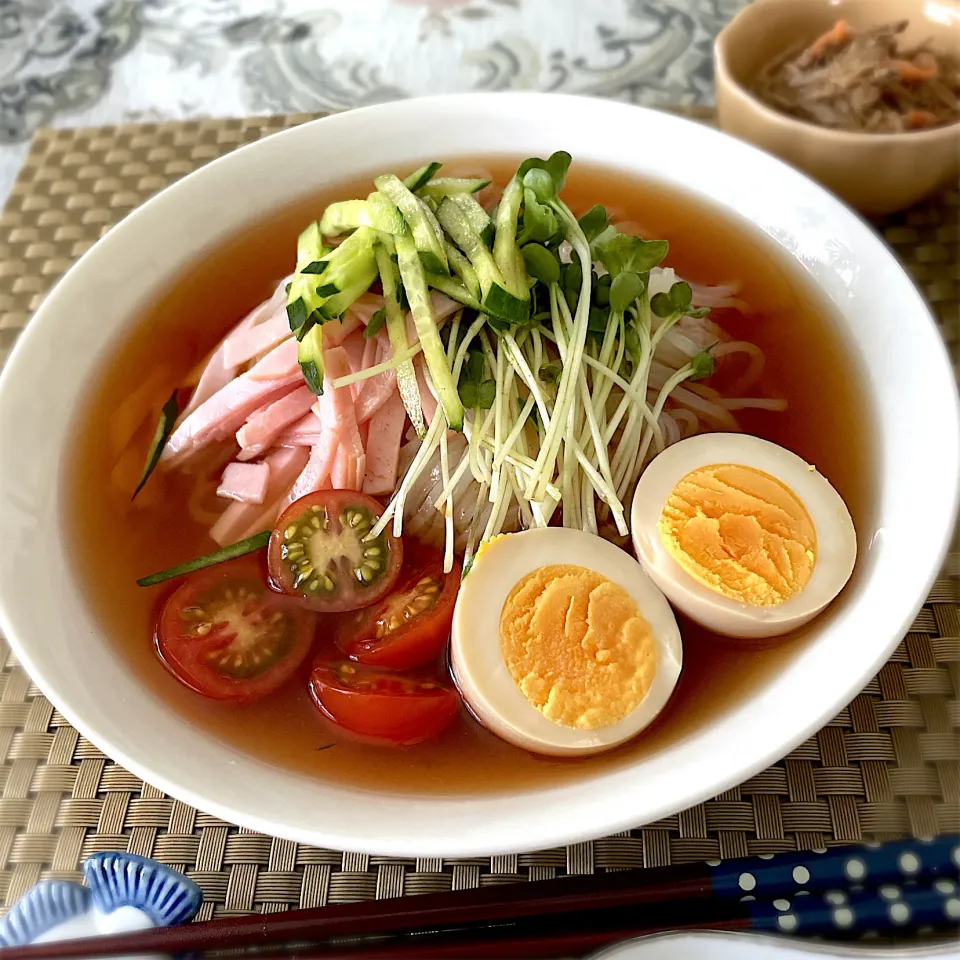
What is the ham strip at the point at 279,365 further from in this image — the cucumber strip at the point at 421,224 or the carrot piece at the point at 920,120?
the carrot piece at the point at 920,120

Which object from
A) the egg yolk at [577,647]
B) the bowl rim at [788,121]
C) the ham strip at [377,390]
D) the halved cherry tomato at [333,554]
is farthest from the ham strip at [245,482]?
the bowl rim at [788,121]

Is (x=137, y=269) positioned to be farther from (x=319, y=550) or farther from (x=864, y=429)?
(x=864, y=429)

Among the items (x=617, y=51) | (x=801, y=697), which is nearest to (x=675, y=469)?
(x=801, y=697)

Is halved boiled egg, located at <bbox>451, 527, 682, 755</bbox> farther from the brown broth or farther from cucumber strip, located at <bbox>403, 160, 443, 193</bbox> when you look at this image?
cucumber strip, located at <bbox>403, 160, 443, 193</bbox>

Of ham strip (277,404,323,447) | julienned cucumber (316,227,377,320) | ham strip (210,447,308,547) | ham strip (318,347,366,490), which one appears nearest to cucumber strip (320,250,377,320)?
julienned cucumber (316,227,377,320)

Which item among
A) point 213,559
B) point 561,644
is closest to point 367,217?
point 213,559
